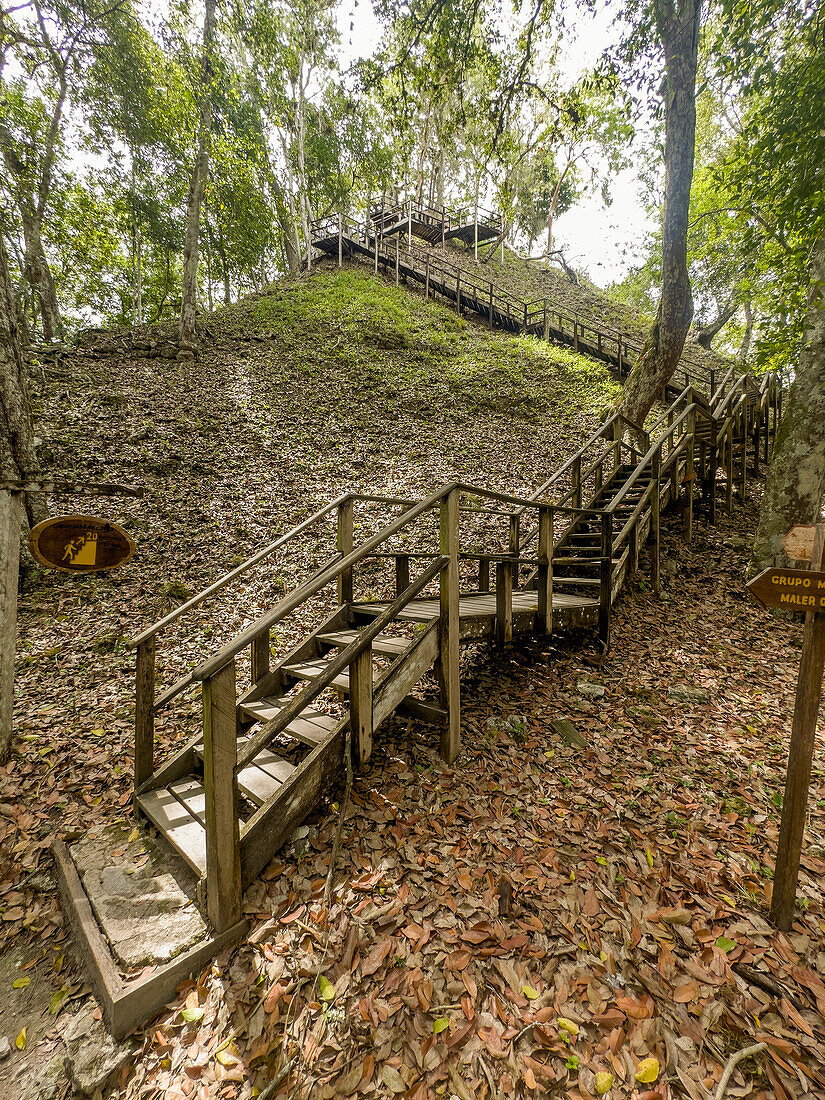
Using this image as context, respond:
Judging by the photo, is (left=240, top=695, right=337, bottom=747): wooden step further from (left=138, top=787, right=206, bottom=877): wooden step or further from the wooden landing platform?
the wooden landing platform

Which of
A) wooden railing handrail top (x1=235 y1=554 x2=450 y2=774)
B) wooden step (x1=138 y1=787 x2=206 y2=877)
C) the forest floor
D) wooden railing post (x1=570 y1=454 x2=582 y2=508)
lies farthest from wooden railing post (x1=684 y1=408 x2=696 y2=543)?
wooden step (x1=138 y1=787 x2=206 y2=877)

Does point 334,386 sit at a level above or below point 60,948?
above

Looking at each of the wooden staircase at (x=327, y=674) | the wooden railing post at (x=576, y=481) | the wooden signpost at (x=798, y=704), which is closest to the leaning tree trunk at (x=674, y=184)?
the wooden staircase at (x=327, y=674)

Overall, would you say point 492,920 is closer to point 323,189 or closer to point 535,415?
point 535,415

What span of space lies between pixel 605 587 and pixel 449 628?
7.95 ft

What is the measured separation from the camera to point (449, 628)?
3570mm

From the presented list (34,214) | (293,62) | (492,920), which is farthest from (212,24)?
(492,920)

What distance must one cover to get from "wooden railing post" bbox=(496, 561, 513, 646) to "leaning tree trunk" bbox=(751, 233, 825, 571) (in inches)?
174

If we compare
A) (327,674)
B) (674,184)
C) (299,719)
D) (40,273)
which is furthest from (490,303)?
(327,674)

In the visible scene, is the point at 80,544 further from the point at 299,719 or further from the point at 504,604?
the point at 504,604

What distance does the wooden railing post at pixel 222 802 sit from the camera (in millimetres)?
2273

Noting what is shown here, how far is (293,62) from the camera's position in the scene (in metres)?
19.5

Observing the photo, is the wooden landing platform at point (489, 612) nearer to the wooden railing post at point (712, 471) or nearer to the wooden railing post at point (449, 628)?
the wooden railing post at point (449, 628)

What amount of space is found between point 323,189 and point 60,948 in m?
33.3
